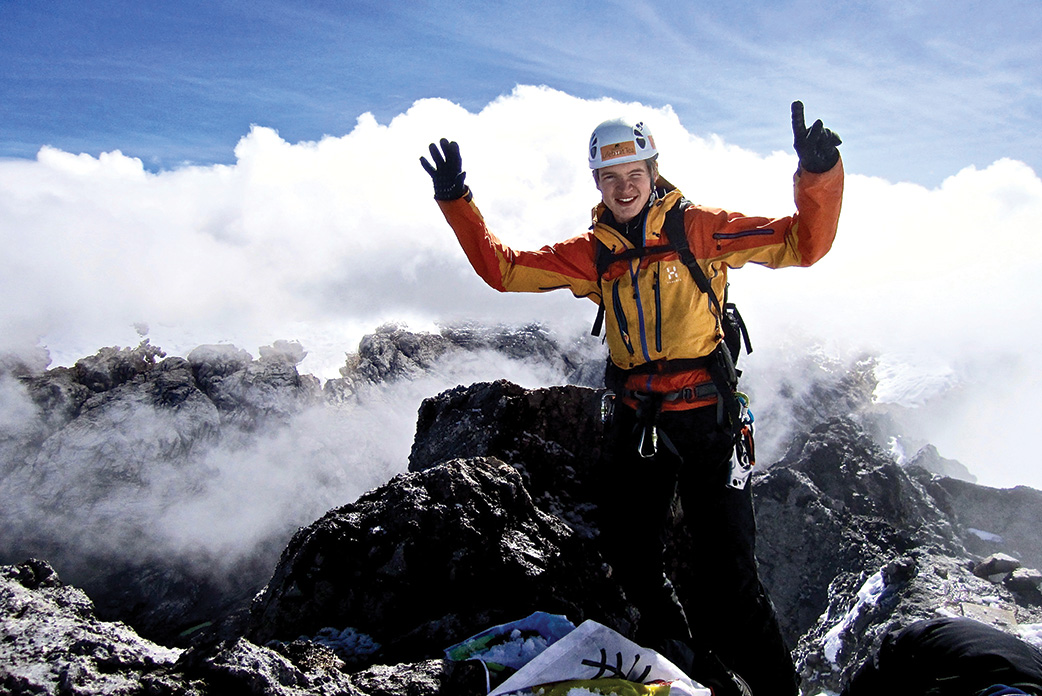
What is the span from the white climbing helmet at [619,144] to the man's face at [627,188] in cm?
7

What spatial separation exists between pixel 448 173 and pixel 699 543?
11.7 feet

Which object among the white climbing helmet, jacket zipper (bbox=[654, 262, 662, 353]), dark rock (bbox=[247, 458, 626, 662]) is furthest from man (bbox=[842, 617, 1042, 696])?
the white climbing helmet

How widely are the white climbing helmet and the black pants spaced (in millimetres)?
1994

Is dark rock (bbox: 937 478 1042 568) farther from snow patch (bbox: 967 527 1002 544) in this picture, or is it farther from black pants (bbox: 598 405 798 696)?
black pants (bbox: 598 405 798 696)

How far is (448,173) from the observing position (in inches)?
180

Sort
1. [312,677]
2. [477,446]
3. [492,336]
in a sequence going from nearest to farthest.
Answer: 1. [312,677]
2. [477,446]
3. [492,336]

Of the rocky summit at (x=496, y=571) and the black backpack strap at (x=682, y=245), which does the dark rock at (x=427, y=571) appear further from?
the black backpack strap at (x=682, y=245)

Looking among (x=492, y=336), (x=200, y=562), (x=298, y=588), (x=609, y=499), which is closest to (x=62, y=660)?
(x=298, y=588)

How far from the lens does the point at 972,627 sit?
3.00 metres

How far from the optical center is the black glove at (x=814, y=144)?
3.74 meters

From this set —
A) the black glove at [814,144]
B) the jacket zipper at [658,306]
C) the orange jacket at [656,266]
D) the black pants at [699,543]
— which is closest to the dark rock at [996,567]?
the black pants at [699,543]

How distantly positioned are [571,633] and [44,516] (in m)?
59.7

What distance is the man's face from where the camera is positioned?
4578 millimetres

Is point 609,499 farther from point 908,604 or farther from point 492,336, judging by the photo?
point 492,336
